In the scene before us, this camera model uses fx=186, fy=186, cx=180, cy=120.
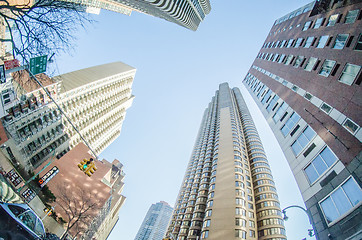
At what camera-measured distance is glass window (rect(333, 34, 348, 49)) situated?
678 inches

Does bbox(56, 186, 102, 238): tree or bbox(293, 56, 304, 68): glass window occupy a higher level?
bbox(293, 56, 304, 68): glass window

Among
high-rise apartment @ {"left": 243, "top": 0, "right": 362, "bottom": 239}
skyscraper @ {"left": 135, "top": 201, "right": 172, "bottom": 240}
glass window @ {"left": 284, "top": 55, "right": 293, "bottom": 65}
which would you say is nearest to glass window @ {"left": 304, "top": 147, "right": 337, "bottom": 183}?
high-rise apartment @ {"left": 243, "top": 0, "right": 362, "bottom": 239}

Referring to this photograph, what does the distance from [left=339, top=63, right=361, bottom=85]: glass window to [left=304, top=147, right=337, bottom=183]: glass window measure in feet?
19.1

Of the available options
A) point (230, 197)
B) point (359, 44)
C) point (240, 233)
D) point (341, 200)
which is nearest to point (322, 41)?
point (359, 44)

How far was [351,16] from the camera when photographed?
17359mm

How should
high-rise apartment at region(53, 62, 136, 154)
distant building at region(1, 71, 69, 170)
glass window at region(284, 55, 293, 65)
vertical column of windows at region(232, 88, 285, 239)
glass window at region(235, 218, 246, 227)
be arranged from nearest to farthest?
1. glass window at region(284, 55, 293, 65)
2. distant building at region(1, 71, 69, 170)
3. glass window at region(235, 218, 246, 227)
4. vertical column of windows at region(232, 88, 285, 239)
5. high-rise apartment at region(53, 62, 136, 154)

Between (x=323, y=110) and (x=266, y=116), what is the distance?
12181 millimetres

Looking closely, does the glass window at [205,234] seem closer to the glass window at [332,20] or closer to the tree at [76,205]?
the tree at [76,205]

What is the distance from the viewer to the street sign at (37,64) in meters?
11.7

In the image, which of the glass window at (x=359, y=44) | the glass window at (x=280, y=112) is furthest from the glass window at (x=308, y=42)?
A: the glass window at (x=359, y=44)

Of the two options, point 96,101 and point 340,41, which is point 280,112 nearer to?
point 340,41

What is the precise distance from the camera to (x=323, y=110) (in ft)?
56.4

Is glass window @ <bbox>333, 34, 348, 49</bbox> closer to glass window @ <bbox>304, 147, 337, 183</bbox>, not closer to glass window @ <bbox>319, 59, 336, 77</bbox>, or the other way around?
glass window @ <bbox>319, 59, 336, 77</bbox>

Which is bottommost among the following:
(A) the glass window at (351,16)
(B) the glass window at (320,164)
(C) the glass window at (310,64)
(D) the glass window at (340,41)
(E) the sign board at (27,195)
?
(E) the sign board at (27,195)
